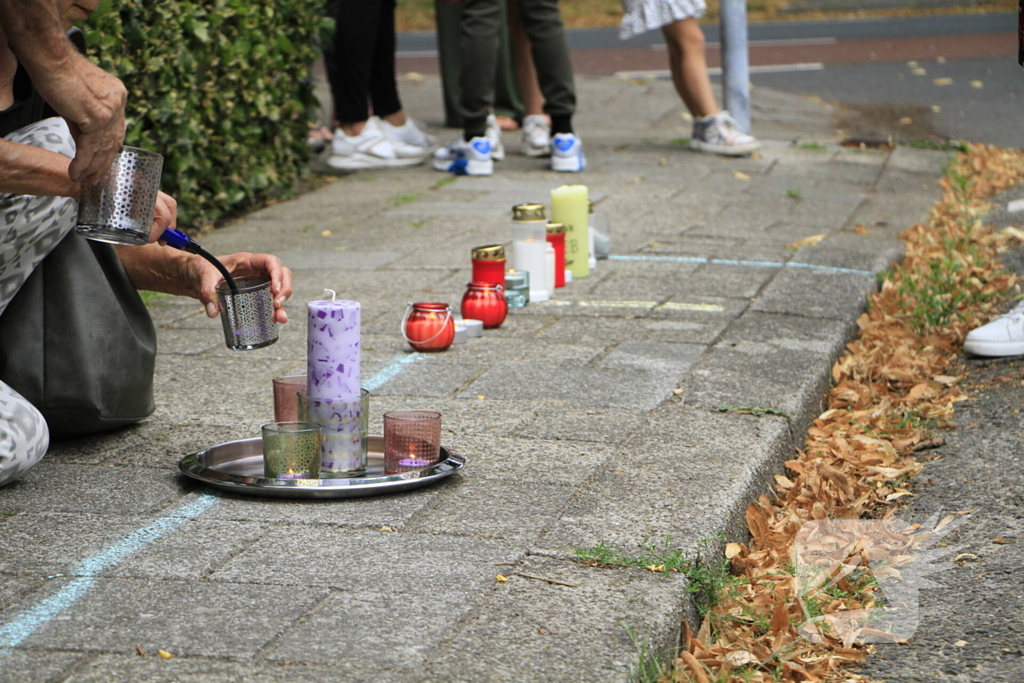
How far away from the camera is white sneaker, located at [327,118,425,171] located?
6.45 metres

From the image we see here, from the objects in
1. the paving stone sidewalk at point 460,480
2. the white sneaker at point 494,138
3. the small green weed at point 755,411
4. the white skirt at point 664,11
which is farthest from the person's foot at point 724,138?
the small green weed at point 755,411

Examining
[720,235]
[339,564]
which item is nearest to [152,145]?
[720,235]

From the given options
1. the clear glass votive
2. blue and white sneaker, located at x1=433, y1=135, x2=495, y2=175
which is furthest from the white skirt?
the clear glass votive

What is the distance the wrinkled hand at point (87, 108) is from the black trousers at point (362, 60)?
4025mm

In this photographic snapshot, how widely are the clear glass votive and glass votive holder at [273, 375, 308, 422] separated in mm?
409

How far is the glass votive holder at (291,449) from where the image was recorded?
2312 millimetres

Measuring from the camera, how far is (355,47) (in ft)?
20.2

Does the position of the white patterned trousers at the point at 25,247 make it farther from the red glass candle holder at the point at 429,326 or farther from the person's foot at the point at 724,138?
the person's foot at the point at 724,138

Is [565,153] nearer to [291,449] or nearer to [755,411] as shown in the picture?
[755,411]

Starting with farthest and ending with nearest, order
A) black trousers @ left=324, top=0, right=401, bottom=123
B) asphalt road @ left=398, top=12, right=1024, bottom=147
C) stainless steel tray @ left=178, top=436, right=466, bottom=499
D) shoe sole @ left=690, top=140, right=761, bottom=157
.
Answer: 1. asphalt road @ left=398, top=12, right=1024, bottom=147
2. shoe sole @ left=690, top=140, right=761, bottom=157
3. black trousers @ left=324, top=0, right=401, bottom=123
4. stainless steel tray @ left=178, top=436, right=466, bottom=499

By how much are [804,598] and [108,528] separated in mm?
1190

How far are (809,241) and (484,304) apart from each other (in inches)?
67.7

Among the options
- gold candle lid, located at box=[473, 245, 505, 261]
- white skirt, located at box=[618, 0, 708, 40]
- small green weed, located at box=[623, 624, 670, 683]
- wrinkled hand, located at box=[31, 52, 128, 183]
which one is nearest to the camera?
small green weed, located at box=[623, 624, 670, 683]

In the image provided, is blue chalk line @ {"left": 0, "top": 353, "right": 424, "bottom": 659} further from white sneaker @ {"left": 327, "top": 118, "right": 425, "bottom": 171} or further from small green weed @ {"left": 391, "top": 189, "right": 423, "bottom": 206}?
white sneaker @ {"left": 327, "top": 118, "right": 425, "bottom": 171}
